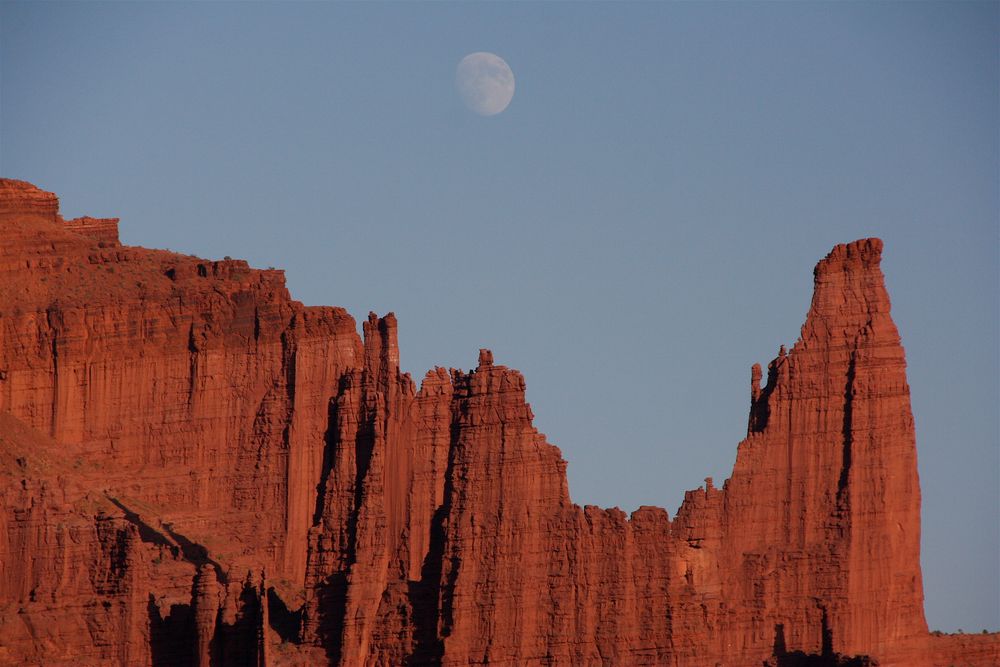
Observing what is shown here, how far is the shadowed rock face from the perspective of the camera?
146 metres

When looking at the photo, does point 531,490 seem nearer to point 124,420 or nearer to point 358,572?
point 358,572

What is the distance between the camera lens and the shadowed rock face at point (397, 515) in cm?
14600

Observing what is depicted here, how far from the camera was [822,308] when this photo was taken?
151500mm

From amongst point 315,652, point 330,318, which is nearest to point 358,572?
point 315,652

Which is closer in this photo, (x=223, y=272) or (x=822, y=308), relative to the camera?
(x=822, y=308)

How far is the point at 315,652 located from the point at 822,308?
19.6 m

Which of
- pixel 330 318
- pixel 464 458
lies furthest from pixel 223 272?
pixel 464 458

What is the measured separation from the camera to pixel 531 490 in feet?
486

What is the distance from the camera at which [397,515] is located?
14975 centimetres

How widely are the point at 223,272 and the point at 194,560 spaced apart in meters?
13.0

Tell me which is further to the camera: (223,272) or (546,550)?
(223,272)

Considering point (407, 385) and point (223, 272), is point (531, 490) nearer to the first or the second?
point (407, 385)

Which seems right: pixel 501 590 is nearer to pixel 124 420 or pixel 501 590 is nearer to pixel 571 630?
pixel 571 630

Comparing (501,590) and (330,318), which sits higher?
(330,318)
